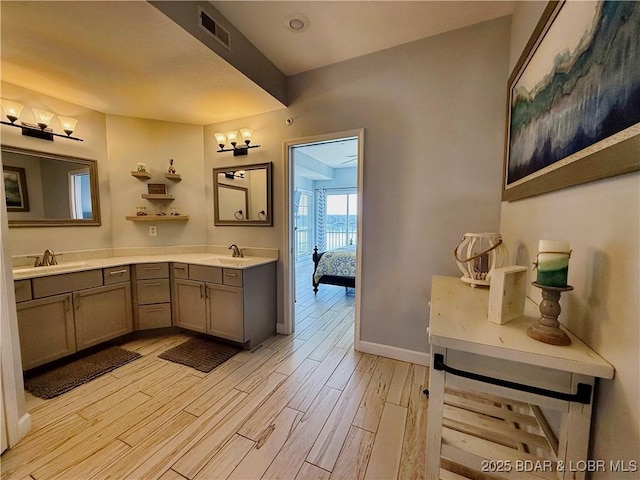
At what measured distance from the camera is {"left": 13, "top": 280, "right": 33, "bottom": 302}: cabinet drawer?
6.12 ft

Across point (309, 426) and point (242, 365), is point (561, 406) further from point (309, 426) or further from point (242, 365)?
point (242, 365)

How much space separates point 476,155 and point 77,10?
2746 mm

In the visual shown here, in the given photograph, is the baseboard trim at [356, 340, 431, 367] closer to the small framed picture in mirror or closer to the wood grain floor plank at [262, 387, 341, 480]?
the wood grain floor plank at [262, 387, 341, 480]

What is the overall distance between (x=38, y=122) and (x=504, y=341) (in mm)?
3797

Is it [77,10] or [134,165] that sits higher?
[77,10]

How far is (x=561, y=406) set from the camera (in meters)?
0.79

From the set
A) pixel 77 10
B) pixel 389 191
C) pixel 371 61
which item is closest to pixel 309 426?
pixel 389 191

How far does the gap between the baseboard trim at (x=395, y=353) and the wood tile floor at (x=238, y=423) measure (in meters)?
0.06

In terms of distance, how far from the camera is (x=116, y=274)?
248 centimetres

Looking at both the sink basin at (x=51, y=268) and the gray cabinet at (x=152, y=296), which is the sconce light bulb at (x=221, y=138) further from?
the sink basin at (x=51, y=268)

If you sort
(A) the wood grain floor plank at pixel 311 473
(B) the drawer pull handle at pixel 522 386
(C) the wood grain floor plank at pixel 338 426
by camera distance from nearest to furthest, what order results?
(B) the drawer pull handle at pixel 522 386
(A) the wood grain floor plank at pixel 311 473
(C) the wood grain floor plank at pixel 338 426

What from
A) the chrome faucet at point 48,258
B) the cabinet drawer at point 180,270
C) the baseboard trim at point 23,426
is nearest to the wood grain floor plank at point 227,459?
the baseboard trim at point 23,426

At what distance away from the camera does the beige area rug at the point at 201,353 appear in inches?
89.4

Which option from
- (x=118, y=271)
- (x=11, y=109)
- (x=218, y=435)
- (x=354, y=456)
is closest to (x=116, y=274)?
(x=118, y=271)
